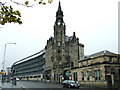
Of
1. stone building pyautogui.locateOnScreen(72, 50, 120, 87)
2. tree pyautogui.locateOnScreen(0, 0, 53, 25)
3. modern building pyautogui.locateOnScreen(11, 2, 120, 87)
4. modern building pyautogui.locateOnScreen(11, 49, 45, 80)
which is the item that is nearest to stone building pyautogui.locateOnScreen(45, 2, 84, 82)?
modern building pyautogui.locateOnScreen(11, 2, 120, 87)

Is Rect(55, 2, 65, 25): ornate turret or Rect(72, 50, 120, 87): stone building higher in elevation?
Rect(55, 2, 65, 25): ornate turret

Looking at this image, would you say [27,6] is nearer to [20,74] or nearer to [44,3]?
[44,3]

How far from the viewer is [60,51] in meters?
67.8

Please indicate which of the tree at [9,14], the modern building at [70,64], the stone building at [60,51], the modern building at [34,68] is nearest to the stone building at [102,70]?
the modern building at [70,64]

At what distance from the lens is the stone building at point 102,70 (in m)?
33.8

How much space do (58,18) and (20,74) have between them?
73.5 metres

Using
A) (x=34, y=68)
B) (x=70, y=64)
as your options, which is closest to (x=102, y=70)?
(x=70, y=64)

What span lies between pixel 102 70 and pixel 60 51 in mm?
33339

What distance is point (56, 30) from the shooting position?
6912 centimetres

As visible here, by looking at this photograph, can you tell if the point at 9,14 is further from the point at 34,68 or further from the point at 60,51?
the point at 34,68

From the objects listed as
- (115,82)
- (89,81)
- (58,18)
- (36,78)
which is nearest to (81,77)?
(89,81)

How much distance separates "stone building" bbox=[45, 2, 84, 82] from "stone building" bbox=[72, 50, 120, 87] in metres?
20.8

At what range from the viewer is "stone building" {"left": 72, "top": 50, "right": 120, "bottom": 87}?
33.8 metres

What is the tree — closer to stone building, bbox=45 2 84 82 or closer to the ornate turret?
stone building, bbox=45 2 84 82
